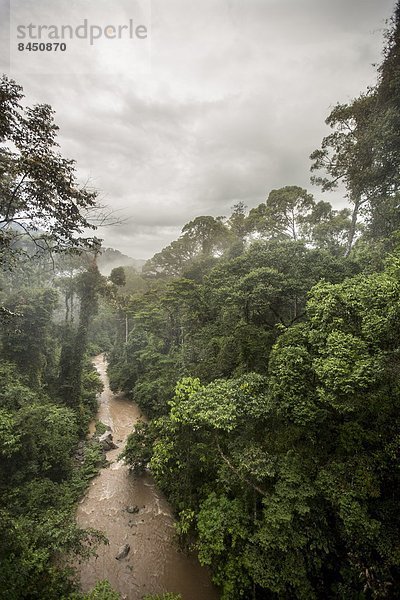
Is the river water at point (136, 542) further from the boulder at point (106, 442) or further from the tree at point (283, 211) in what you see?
the tree at point (283, 211)

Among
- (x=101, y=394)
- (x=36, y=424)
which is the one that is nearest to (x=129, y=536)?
(x=36, y=424)

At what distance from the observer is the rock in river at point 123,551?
333 inches

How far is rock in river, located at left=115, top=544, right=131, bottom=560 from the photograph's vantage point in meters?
8.46

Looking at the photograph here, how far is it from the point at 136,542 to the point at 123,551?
0.60 metres

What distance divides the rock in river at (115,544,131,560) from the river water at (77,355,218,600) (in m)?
0.10

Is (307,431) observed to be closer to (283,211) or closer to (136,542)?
(136,542)

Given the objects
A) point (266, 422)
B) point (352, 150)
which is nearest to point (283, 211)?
point (352, 150)

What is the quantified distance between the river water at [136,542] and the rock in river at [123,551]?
102 mm

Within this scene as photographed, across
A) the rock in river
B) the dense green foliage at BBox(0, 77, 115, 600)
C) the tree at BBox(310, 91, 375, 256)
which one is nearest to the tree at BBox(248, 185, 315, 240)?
the tree at BBox(310, 91, 375, 256)

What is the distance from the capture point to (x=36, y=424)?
35.9 ft

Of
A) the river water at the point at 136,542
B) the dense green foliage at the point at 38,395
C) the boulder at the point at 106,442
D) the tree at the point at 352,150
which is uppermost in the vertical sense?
the tree at the point at 352,150

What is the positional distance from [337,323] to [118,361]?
965 inches

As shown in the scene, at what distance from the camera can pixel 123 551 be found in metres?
8.58

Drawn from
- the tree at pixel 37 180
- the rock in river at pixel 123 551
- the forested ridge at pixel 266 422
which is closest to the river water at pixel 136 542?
the rock in river at pixel 123 551
